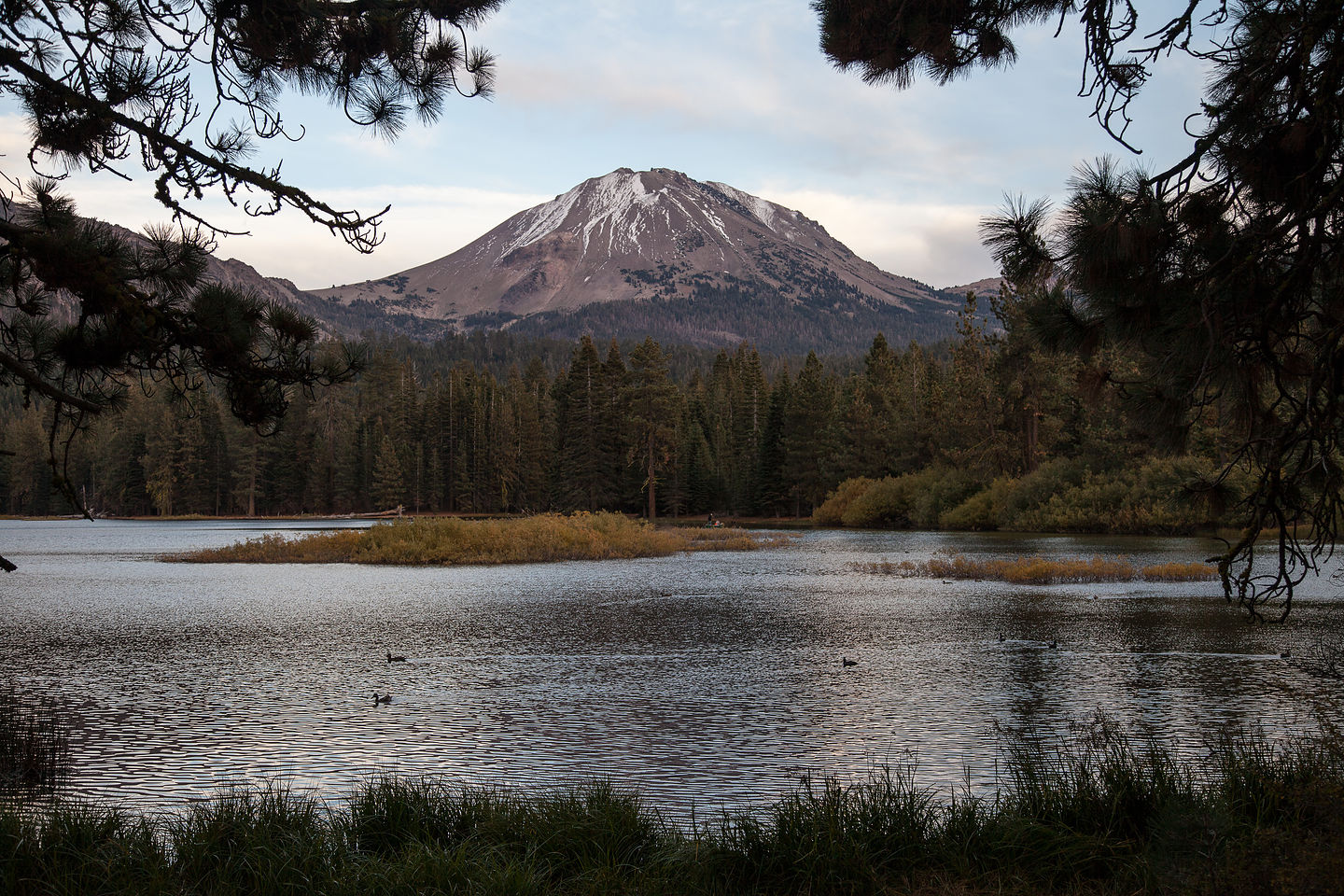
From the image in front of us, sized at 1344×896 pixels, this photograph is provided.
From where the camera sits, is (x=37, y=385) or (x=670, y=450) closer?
(x=37, y=385)

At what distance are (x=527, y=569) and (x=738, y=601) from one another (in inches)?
445

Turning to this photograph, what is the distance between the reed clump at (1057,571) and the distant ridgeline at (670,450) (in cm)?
669

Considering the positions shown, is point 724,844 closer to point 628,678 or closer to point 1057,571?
point 628,678

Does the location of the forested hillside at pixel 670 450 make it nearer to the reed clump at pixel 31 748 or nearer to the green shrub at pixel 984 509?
the green shrub at pixel 984 509

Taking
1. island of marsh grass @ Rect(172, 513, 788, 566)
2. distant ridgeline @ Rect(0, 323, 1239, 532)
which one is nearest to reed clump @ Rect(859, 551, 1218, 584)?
distant ridgeline @ Rect(0, 323, 1239, 532)

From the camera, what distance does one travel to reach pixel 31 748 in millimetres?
9164

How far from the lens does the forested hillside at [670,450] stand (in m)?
51.1

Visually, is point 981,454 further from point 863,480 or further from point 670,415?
point 670,415

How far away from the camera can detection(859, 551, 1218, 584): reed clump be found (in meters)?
26.4

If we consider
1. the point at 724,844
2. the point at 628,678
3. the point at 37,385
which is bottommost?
the point at 628,678

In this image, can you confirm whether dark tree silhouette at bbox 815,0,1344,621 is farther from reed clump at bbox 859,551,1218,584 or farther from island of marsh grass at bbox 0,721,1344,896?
reed clump at bbox 859,551,1218,584

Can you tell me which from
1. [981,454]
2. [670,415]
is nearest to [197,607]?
[981,454]

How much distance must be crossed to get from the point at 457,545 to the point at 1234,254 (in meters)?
31.9

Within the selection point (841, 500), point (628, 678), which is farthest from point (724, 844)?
point (841, 500)
